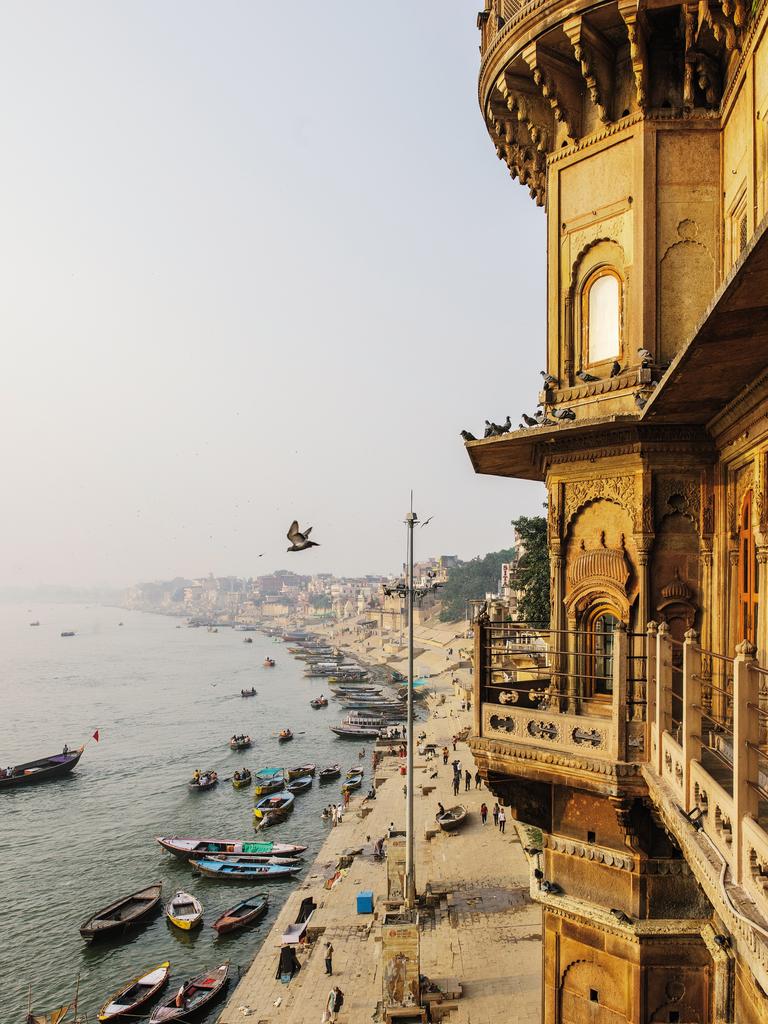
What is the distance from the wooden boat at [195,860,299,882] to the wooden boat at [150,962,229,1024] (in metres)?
7.49

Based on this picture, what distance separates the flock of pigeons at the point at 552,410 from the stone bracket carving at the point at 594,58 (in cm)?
284

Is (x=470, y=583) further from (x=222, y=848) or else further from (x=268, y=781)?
(x=222, y=848)

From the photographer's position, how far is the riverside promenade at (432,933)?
17078 millimetres

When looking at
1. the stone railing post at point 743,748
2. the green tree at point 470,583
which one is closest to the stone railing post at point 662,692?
the stone railing post at point 743,748

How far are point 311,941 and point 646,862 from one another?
16791 millimetres

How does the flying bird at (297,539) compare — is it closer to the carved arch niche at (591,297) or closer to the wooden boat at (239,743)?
the carved arch niche at (591,297)

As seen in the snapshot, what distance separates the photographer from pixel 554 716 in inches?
292

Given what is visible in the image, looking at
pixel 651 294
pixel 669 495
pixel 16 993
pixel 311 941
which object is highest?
pixel 651 294

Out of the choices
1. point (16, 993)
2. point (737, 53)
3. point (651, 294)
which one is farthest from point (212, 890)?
point (737, 53)

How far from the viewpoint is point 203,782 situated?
4153 centimetres

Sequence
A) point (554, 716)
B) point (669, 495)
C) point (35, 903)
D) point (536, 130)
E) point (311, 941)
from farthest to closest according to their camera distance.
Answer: point (35, 903)
point (311, 941)
point (536, 130)
point (669, 495)
point (554, 716)

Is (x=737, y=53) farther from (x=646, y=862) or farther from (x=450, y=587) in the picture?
(x=450, y=587)

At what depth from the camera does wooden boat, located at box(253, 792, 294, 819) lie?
3578cm

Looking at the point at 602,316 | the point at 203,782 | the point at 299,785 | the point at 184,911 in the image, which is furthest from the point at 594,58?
the point at 203,782
